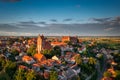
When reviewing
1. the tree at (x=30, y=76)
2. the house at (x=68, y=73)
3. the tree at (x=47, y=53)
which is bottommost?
the house at (x=68, y=73)

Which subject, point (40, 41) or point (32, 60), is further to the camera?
point (40, 41)

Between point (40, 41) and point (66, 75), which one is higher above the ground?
point (40, 41)

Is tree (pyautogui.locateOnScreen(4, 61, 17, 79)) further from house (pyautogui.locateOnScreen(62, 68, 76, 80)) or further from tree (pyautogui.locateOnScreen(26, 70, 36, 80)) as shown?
house (pyautogui.locateOnScreen(62, 68, 76, 80))

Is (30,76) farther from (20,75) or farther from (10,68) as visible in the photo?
(10,68)

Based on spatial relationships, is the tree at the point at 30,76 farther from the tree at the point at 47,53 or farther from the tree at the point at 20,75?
the tree at the point at 47,53

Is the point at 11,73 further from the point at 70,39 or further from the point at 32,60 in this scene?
the point at 70,39

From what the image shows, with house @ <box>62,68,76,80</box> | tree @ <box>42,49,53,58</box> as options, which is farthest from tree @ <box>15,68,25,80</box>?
tree @ <box>42,49,53,58</box>

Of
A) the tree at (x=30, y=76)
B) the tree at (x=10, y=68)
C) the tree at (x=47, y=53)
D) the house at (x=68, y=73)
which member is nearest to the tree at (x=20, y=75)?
the tree at (x=30, y=76)

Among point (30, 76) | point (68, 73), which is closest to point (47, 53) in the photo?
point (68, 73)

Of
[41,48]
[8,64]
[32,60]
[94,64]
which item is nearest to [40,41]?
[41,48]

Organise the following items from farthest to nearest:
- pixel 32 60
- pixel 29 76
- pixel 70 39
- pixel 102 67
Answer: pixel 70 39 < pixel 102 67 < pixel 32 60 < pixel 29 76

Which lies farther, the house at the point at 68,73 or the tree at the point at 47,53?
the tree at the point at 47,53
